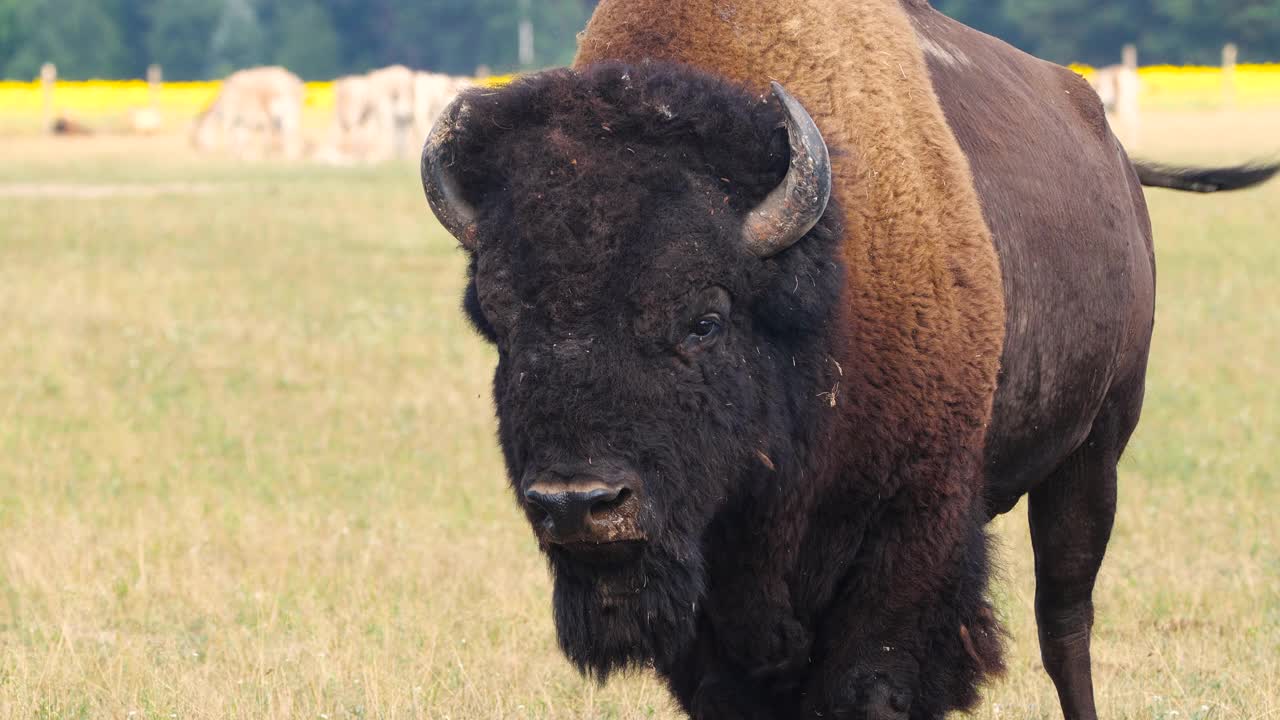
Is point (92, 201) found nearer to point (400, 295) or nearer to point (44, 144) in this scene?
point (400, 295)

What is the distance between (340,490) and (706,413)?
595 centimetres

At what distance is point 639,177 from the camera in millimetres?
4023

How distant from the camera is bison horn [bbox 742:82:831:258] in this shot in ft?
13.1

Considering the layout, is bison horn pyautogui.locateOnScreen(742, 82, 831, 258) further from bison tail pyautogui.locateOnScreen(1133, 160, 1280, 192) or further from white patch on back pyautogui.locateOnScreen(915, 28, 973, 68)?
bison tail pyautogui.locateOnScreen(1133, 160, 1280, 192)

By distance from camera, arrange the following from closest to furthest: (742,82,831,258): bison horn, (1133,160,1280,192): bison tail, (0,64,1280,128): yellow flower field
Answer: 1. (742,82,831,258): bison horn
2. (1133,160,1280,192): bison tail
3. (0,64,1280,128): yellow flower field

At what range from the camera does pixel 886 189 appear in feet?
14.9

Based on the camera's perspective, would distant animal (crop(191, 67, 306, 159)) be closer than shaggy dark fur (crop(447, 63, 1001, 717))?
No

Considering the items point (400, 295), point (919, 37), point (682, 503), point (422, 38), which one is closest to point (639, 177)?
point (682, 503)

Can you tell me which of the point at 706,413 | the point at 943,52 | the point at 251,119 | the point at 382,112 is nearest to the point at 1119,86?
the point at 382,112

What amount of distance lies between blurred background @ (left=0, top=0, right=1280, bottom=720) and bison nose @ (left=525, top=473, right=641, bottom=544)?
457mm

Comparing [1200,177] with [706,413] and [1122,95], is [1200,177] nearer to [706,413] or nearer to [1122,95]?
[706,413]

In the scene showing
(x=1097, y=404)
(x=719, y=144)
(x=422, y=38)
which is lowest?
(x=422, y=38)

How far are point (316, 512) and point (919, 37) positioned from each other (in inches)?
194

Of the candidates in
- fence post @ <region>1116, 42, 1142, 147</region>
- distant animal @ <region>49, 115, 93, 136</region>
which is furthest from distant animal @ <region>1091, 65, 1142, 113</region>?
distant animal @ <region>49, 115, 93, 136</region>
